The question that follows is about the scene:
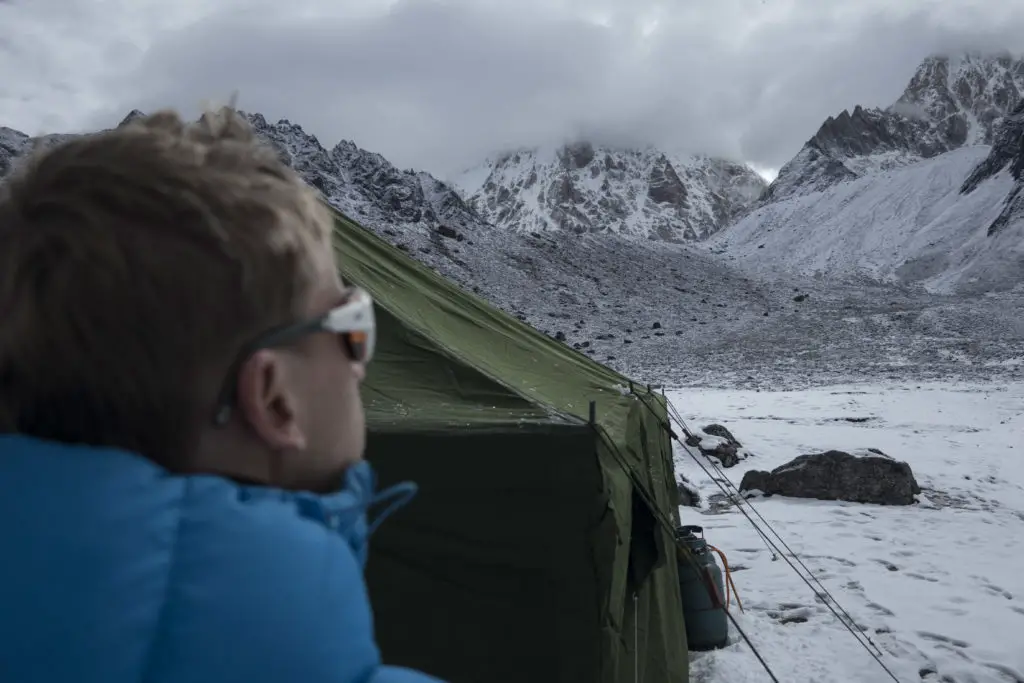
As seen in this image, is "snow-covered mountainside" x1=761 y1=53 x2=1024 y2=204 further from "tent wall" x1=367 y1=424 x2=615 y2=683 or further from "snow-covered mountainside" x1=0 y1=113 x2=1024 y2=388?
"tent wall" x1=367 y1=424 x2=615 y2=683

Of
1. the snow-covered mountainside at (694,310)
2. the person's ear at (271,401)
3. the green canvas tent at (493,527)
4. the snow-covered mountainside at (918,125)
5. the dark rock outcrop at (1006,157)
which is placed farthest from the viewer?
the snow-covered mountainside at (918,125)

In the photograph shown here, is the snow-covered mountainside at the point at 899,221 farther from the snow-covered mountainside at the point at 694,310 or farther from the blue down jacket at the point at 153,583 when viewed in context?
the blue down jacket at the point at 153,583

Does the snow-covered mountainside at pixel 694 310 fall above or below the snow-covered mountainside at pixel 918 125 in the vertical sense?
below

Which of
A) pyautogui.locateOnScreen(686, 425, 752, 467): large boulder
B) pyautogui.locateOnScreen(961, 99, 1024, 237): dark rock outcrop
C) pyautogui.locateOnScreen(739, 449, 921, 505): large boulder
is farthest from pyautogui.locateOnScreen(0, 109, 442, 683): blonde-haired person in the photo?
pyautogui.locateOnScreen(961, 99, 1024, 237): dark rock outcrop

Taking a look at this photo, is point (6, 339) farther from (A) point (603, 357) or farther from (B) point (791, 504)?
(A) point (603, 357)

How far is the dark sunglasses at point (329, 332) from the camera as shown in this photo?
2.38 ft

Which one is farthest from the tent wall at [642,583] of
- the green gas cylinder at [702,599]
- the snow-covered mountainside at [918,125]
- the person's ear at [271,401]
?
the snow-covered mountainside at [918,125]

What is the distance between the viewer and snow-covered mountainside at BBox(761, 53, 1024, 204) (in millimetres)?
77375

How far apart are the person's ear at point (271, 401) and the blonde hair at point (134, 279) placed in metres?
0.03

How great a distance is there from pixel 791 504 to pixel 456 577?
255 inches

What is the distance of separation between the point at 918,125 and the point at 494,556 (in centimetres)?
13839

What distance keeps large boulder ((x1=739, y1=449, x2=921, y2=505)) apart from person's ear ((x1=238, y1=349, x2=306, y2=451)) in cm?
852

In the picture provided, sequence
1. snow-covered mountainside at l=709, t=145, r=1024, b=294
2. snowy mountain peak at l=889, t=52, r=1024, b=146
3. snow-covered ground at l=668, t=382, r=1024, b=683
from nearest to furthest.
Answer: snow-covered ground at l=668, t=382, r=1024, b=683
snow-covered mountainside at l=709, t=145, r=1024, b=294
snowy mountain peak at l=889, t=52, r=1024, b=146

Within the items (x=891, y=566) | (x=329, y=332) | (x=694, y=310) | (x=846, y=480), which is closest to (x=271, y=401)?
(x=329, y=332)
